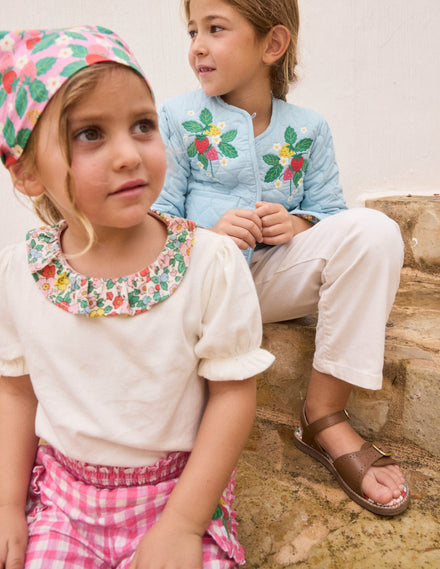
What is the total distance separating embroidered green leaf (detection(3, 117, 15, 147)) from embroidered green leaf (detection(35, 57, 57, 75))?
0.26ft

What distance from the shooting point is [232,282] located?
0.73 m

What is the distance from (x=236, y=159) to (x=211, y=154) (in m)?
0.06

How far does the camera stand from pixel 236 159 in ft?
3.78

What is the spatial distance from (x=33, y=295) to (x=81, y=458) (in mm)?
246

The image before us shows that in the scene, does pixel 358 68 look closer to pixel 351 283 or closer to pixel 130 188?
pixel 351 283

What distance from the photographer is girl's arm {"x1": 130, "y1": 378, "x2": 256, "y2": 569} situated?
68 centimetres

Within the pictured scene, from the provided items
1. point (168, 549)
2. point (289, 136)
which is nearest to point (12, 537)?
point (168, 549)

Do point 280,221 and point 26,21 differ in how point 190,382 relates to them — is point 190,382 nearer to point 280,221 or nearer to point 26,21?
point 280,221

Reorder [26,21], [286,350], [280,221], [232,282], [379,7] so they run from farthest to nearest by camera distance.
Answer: [26,21] < [379,7] < [286,350] < [280,221] < [232,282]

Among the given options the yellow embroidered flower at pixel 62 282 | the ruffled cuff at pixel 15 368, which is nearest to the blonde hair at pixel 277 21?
the yellow embroidered flower at pixel 62 282

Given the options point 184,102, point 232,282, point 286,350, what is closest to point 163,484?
point 232,282

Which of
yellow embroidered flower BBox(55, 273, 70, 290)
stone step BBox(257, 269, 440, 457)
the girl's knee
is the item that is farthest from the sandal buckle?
yellow embroidered flower BBox(55, 273, 70, 290)

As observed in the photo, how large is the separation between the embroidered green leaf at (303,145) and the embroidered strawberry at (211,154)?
0.62 ft

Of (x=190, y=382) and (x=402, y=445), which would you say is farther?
(x=402, y=445)
